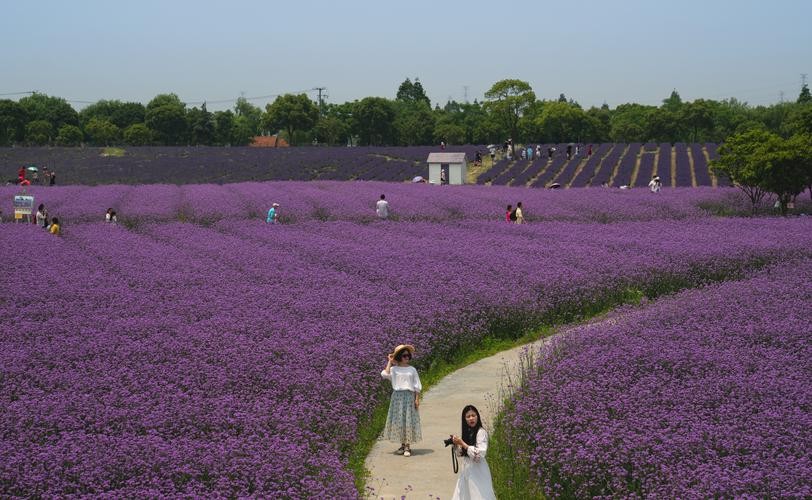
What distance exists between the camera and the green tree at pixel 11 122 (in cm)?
9356

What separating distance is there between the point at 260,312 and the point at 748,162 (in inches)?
892

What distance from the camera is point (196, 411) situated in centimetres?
882

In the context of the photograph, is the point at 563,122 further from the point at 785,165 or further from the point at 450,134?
the point at 785,165

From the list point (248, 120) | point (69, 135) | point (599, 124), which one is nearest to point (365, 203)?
point (599, 124)

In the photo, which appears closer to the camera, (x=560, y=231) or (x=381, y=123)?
(x=560, y=231)

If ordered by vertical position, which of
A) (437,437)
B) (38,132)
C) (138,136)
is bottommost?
(437,437)

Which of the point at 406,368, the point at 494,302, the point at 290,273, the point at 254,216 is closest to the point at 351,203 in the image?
the point at 254,216

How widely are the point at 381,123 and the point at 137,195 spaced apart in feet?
195

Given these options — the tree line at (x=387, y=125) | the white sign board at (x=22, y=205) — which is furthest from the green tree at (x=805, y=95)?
the white sign board at (x=22, y=205)

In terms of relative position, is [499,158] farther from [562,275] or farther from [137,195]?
[562,275]

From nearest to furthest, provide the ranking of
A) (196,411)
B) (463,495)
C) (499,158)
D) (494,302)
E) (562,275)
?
1. (463,495)
2. (196,411)
3. (494,302)
4. (562,275)
5. (499,158)

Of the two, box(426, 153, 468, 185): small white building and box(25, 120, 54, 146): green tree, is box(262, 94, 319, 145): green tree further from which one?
box(426, 153, 468, 185): small white building

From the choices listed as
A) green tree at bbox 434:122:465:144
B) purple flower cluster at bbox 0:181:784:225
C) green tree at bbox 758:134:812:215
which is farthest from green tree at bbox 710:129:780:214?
green tree at bbox 434:122:465:144

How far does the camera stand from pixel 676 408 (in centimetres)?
877
